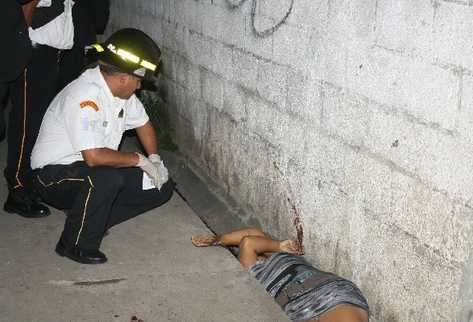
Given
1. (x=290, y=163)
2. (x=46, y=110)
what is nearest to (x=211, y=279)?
(x=290, y=163)

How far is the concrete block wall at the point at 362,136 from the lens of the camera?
2.87 metres

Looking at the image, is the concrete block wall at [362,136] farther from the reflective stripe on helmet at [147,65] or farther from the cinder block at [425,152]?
the reflective stripe on helmet at [147,65]

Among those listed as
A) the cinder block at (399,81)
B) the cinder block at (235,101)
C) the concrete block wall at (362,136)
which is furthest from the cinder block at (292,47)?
the cinder block at (235,101)

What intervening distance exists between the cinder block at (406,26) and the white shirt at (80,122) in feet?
5.93

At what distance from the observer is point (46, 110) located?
4.64 metres

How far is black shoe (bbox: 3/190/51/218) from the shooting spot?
4820 mm

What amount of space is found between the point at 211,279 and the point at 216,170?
5.18 ft

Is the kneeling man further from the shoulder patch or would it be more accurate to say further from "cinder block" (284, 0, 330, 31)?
"cinder block" (284, 0, 330, 31)

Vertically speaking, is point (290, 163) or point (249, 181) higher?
point (290, 163)

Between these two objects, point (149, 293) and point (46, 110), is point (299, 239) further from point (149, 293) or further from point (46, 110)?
point (46, 110)

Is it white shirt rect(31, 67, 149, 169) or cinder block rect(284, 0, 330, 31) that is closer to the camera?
cinder block rect(284, 0, 330, 31)

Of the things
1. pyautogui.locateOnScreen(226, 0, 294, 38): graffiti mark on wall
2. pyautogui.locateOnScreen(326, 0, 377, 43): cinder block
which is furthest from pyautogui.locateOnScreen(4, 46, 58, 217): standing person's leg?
pyautogui.locateOnScreen(326, 0, 377, 43): cinder block

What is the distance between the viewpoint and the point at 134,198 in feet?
15.4

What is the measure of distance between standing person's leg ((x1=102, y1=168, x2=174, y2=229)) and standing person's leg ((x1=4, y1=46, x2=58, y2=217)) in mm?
524
